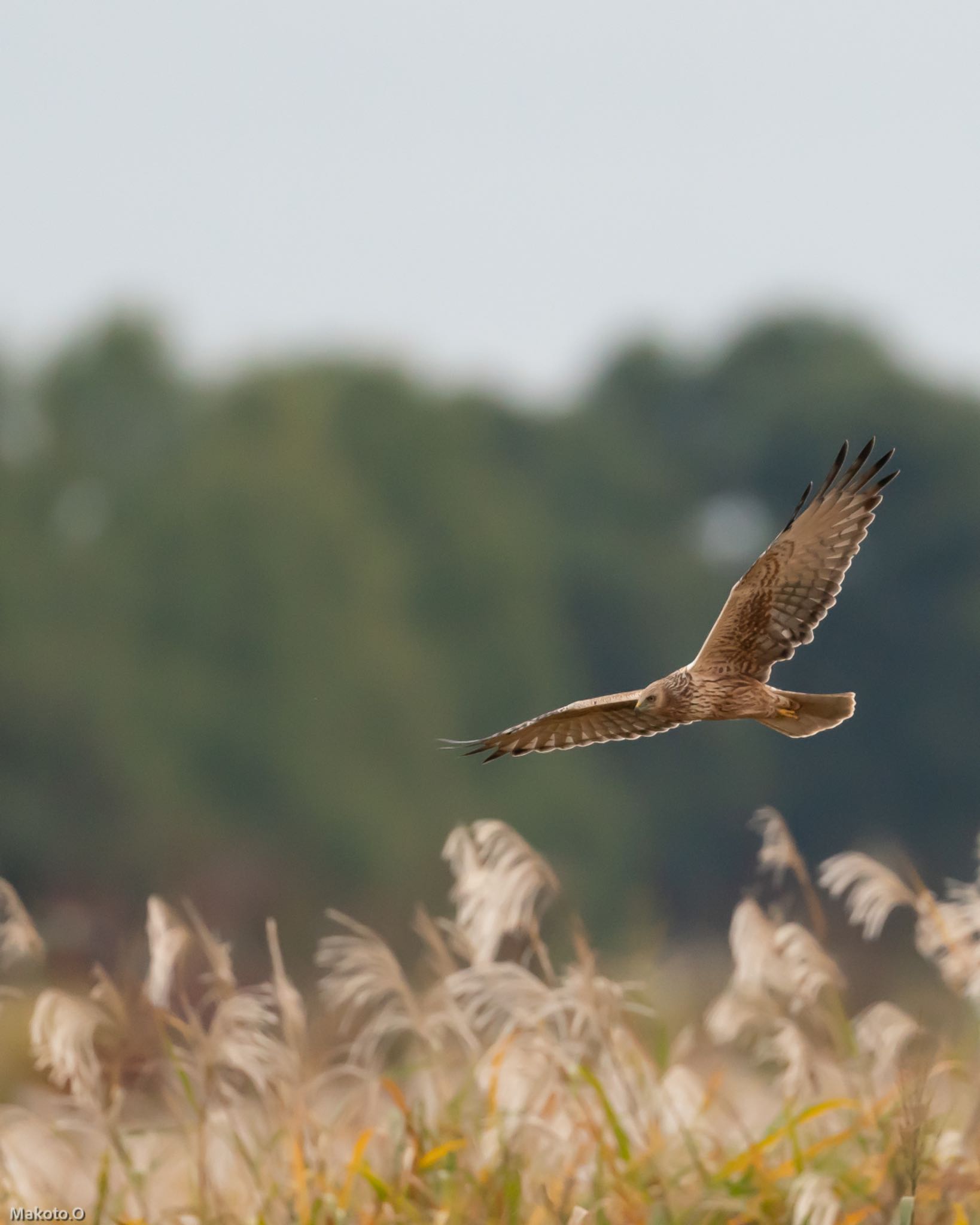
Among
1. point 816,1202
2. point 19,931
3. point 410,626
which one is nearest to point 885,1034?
point 816,1202

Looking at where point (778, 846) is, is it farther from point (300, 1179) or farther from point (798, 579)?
point (300, 1179)

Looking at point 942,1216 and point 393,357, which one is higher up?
point 393,357

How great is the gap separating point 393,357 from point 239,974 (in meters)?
26.1

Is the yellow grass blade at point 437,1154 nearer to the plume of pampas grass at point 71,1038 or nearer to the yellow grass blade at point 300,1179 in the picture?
the yellow grass blade at point 300,1179

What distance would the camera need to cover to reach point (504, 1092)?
5.23m

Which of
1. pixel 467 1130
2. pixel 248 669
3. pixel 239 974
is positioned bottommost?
A: pixel 467 1130

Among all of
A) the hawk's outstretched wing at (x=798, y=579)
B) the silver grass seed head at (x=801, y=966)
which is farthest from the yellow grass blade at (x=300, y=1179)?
the hawk's outstretched wing at (x=798, y=579)

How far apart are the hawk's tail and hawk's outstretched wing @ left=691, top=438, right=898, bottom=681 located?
97 millimetres

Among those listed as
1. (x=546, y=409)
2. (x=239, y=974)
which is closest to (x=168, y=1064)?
(x=239, y=974)

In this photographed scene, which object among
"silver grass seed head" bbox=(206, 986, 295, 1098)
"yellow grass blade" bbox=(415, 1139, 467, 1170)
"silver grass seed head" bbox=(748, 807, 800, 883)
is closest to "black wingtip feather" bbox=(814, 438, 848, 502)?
"silver grass seed head" bbox=(748, 807, 800, 883)

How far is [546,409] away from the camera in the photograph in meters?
49.8

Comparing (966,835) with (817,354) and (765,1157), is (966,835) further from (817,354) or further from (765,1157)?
(765,1157)

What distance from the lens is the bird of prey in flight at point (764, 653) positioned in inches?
138

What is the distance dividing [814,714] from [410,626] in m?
36.5
